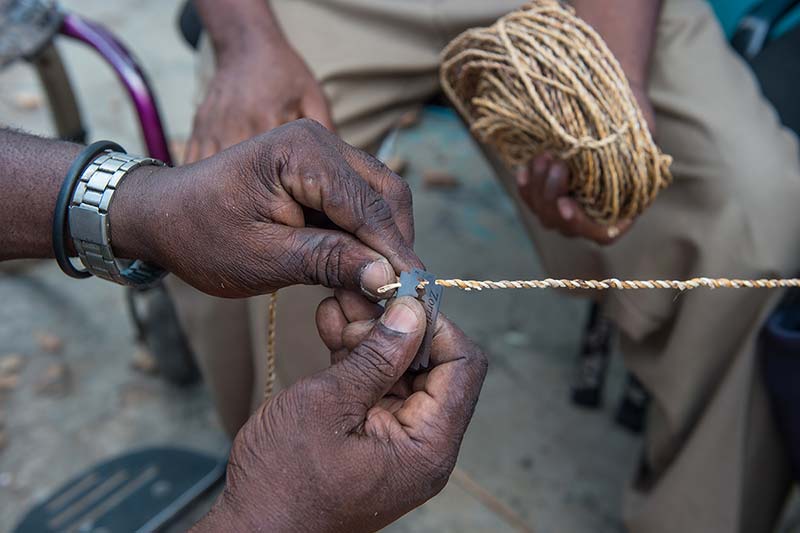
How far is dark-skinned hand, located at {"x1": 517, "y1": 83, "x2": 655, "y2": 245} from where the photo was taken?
1.15 meters

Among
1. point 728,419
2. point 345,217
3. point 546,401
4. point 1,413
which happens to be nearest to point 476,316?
point 546,401

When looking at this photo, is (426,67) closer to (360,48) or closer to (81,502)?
(360,48)

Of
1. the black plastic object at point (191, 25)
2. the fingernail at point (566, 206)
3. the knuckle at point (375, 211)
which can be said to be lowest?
the fingernail at point (566, 206)

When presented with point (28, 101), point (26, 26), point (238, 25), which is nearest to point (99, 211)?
point (238, 25)

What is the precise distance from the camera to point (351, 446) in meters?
0.74

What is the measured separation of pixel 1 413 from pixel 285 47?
1.21 m

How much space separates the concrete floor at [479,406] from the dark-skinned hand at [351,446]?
91 centimetres

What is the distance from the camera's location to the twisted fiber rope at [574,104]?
1048mm

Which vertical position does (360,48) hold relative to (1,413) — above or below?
above

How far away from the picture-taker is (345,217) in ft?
2.57

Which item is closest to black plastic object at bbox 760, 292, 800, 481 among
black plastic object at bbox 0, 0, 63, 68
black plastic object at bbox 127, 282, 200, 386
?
black plastic object at bbox 127, 282, 200, 386

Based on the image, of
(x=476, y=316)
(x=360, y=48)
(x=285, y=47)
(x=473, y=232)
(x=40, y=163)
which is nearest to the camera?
(x=40, y=163)

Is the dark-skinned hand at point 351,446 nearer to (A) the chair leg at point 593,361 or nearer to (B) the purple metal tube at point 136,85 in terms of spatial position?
(B) the purple metal tube at point 136,85

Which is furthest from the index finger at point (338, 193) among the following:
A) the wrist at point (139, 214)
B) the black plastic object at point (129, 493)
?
the black plastic object at point (129, 493)
